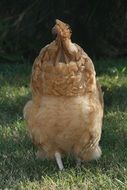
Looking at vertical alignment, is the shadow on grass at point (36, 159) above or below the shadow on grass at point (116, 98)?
above

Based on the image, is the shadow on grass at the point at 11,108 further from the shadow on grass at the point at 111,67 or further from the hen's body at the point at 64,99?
the shadow on grass at the point at 111,67

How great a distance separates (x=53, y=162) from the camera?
15.5ft

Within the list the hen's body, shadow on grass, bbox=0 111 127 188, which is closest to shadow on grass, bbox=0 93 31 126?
shadow on grass, bbox=0 111 127 188

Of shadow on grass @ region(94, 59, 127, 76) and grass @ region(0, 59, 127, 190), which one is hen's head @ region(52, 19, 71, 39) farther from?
shadow on grass @ region(94, 59, 127, 76)

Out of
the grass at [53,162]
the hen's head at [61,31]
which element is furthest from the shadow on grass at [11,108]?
the hen's head at [61,31]

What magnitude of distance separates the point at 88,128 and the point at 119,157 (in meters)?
0.55

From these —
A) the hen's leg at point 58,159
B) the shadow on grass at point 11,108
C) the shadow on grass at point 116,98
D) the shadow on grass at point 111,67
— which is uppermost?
the hen's leg at point 58,159

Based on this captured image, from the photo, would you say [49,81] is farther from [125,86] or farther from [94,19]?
[94,19]

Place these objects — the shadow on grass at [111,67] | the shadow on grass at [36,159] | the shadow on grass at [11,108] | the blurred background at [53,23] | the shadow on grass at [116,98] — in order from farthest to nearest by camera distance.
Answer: the blurred background at [53,23] → the shadow on grass at [111,67] → the shadow on grass at [116,98] → the shadow on grass at [11,108] → the shadow on grass at [36,159]

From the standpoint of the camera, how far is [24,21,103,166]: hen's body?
4.23 metres

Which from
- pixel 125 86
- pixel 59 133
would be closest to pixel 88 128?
pixel 59 133

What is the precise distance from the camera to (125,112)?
6117 millimetres

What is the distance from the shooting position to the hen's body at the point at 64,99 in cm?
423

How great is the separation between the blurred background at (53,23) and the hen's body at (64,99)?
14.7 ft
